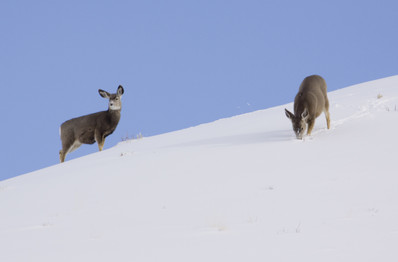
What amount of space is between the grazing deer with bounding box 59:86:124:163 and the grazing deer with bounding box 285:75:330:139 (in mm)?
5841

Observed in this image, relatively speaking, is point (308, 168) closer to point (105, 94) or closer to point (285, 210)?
point (285, 210)

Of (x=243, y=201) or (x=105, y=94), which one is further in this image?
(x=105, y=94)

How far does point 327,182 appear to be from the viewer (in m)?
7.48

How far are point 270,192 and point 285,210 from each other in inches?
33.3

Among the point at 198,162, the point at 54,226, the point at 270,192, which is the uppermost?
the point at 198,162

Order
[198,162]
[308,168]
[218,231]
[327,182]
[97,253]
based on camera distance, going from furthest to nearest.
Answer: [198,162], [308,168], [327,182], [218,231], [97,253]

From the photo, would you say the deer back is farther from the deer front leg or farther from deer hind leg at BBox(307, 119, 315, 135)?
the deer front leg

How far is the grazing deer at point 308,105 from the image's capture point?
1123 cm

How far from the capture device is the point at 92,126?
632 inches

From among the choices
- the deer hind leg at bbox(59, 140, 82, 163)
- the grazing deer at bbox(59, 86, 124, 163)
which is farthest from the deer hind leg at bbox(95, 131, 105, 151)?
the deer hind leg at bbox(59, 140, 82, 163)

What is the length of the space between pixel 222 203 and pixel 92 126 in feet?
32.4

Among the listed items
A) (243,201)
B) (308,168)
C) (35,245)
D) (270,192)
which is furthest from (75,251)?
(308,168)

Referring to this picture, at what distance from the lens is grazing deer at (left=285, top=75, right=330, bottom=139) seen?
442 inches

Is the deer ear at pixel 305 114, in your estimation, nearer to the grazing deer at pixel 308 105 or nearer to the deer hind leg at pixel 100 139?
the grazing deer at pixel 308 105
